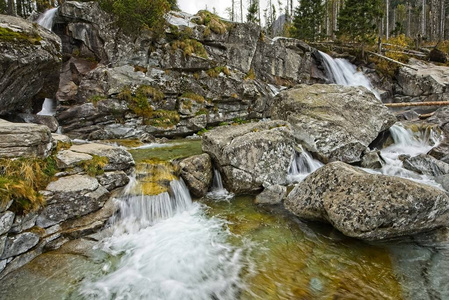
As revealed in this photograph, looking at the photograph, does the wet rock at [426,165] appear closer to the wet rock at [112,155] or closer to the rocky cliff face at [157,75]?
the wet rock at [112,155]

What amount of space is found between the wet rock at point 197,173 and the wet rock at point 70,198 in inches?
99.0

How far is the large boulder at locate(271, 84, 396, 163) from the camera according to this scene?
1005 centimetres

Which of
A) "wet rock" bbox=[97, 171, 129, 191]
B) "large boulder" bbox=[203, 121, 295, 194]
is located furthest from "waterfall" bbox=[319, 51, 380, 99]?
"wet rock" bbox=[97, 171, 129, 191]

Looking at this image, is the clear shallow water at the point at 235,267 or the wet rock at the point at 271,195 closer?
the clear shallow water at the point at 235,267

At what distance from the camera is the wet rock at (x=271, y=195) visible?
7.50 meters

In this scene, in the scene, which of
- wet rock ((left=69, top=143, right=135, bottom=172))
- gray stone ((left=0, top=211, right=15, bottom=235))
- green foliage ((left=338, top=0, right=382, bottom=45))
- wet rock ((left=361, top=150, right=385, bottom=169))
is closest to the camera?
gray stone ((left=0, top=211, right=15, bottom=235))

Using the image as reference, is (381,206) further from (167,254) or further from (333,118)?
(333,118)

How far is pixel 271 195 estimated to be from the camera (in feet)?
24.7

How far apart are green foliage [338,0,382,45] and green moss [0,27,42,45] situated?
94.7 ft

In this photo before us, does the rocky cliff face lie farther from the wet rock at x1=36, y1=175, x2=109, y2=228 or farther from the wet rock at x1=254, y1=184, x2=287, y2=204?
the wet rock at x1=254, y1=184, x2=287, y2=204

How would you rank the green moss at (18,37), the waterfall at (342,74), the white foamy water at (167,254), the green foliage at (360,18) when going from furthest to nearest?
1. the green foliage at (360,18)
2. the waterfall at (342,74)
3. the green moss at (18,37)
4. the white foamy water at (167,254)

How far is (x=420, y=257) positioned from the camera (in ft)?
16.0

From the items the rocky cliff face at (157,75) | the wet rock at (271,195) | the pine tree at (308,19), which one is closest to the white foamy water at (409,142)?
the wet rock at (271,195)

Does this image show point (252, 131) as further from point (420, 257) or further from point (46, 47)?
point (46, 47)
